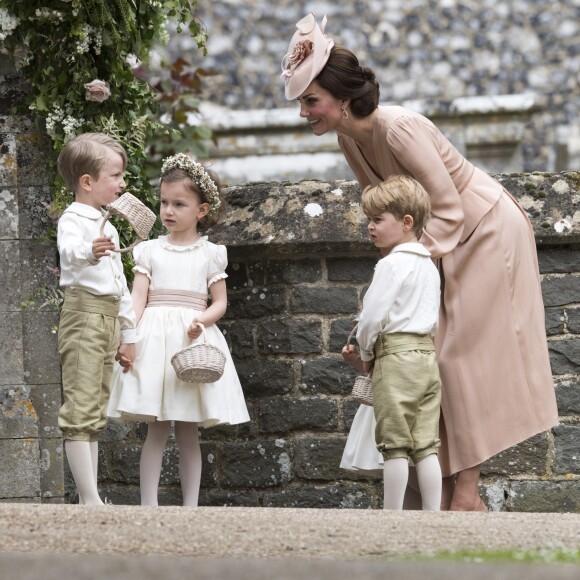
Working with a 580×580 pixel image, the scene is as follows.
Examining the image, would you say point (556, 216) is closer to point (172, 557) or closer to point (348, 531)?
point (348, 531)

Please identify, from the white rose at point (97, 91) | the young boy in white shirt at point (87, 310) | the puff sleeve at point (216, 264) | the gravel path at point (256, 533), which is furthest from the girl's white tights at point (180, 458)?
the gravel path at point (256, 533)

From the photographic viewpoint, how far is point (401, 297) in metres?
4.65

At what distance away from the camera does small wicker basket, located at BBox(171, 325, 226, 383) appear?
5105 millimetres

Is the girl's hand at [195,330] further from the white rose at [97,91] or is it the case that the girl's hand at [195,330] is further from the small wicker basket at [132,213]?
the white rose at [97,91]

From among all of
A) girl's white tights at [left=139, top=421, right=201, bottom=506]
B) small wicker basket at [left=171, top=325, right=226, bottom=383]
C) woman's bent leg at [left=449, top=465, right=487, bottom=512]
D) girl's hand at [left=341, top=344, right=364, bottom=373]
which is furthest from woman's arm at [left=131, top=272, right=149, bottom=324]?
woman's bent leg at [left=449, top=465, right=487, bottom=512]

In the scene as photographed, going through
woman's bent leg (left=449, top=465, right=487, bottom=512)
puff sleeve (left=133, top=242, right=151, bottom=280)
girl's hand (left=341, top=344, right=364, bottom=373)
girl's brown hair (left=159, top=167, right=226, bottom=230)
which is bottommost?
woman's bent leg (left=449, top=465, right=487, bottom=512)

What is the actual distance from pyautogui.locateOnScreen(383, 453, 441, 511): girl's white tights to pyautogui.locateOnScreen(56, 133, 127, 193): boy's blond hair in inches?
56.0

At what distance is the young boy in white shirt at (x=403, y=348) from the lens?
15.1 ft

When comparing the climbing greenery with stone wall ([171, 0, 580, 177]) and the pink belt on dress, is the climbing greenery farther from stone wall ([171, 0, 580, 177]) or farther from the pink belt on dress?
stone wall ([171, 0, 580, 177])

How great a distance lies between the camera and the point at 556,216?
5.70 m

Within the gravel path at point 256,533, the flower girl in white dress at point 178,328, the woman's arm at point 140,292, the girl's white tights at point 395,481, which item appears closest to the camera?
the gravel path at point 256,533

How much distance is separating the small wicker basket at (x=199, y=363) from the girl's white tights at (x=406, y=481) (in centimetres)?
80

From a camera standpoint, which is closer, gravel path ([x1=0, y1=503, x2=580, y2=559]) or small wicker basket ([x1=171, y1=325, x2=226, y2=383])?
gravel path ([x1=0, y1=503, x2=580, y2=559])

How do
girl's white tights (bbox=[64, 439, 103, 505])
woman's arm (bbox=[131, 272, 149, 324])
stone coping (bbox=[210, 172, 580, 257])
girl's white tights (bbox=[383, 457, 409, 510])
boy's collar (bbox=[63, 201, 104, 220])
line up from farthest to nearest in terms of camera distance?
1. stone coping (bbox=[210, 172, 580, 257])
2. woman's arm (bbox=[131, 272, 149, 324])
3. boy's collar (bbox=[63, 201, 104, 220])
4. girl's white tights (bbox=[64, 439, 103, 505])
5. girl's white tights (bbox=[383, 457, 409, 510])
